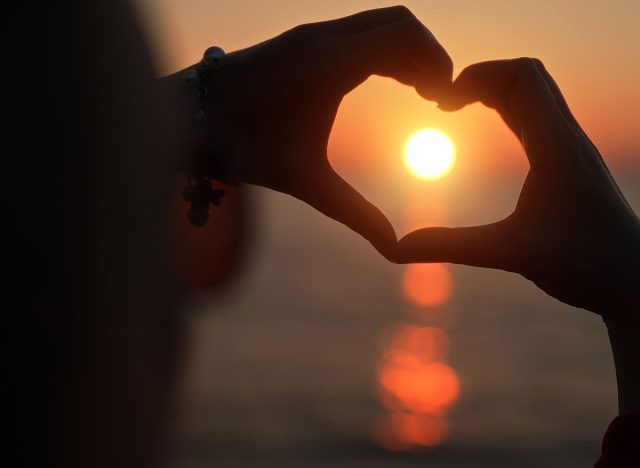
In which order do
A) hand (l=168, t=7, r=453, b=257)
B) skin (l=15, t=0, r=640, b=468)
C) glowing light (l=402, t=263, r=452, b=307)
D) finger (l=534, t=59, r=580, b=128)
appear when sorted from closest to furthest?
skin (l=15, t=0, r=640, b=468) < hand (l=168, t=7, r=453, b=257) < finger (l=534, t=59, r=580, b=128) < glowing light (l=402, t=263, r=452, b=307)

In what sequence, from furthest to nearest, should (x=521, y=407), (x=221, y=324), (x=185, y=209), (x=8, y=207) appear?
(x=221, y=324), (x=521, y=407), (x=185, y=209), (x=8, y=207)

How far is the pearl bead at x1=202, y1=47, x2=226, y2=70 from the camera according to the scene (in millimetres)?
2064

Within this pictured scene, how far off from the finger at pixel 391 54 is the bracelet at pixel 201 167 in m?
0.31

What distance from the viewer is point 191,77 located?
6.60ft

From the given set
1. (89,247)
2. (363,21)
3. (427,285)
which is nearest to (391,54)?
(363,21)

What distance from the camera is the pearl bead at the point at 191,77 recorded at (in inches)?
79.2

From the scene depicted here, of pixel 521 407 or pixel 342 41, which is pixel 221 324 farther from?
pixel 342 41

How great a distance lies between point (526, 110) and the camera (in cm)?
217

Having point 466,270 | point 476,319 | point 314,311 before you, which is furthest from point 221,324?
point 466,270

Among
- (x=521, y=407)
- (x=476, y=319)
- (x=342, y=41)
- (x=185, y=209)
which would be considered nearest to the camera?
(x=185, y=209)

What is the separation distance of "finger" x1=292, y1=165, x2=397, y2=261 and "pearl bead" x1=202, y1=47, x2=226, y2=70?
1.20ft

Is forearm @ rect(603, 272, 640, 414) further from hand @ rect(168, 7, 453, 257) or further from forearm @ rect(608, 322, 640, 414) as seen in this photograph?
hand @ rect(168, 7, 453, 257)

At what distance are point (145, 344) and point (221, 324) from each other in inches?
609

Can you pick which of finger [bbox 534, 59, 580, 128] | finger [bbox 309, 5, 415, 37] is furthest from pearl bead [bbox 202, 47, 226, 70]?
finger [bbox 534, 59, 580, 128]
